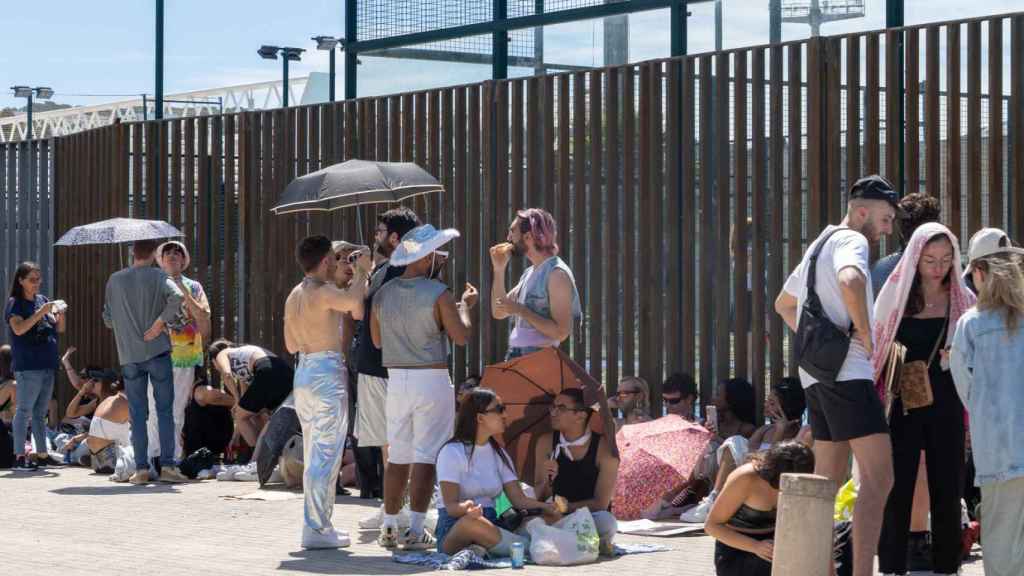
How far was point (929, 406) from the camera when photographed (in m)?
7.91

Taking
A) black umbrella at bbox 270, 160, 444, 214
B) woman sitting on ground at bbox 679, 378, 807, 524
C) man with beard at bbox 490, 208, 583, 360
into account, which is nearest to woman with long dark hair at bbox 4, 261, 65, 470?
black umbrella at bbox 270, 160, 444, 214

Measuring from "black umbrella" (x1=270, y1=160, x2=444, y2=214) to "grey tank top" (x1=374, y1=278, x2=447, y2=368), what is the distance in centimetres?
204

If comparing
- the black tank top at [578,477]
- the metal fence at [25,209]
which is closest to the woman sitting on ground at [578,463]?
the black tank top at [578,477]

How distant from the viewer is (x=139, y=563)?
30.7 feet

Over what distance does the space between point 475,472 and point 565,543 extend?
0.67 meters

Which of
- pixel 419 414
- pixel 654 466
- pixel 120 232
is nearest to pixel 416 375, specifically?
pixel 419 414

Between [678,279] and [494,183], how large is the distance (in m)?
2.12

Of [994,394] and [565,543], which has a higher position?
[994,394]

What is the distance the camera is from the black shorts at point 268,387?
44.7ft

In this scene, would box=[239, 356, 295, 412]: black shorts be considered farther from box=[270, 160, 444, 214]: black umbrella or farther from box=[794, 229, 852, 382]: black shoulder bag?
box=[794, 229, 852, 382]: black shoulder bag

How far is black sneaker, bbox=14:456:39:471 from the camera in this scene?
49.6ft

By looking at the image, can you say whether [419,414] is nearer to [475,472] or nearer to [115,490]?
[475,472]

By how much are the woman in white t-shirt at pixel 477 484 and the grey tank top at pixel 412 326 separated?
0.41 m

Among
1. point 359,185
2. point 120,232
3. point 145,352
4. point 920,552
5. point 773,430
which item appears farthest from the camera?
point 120,232
